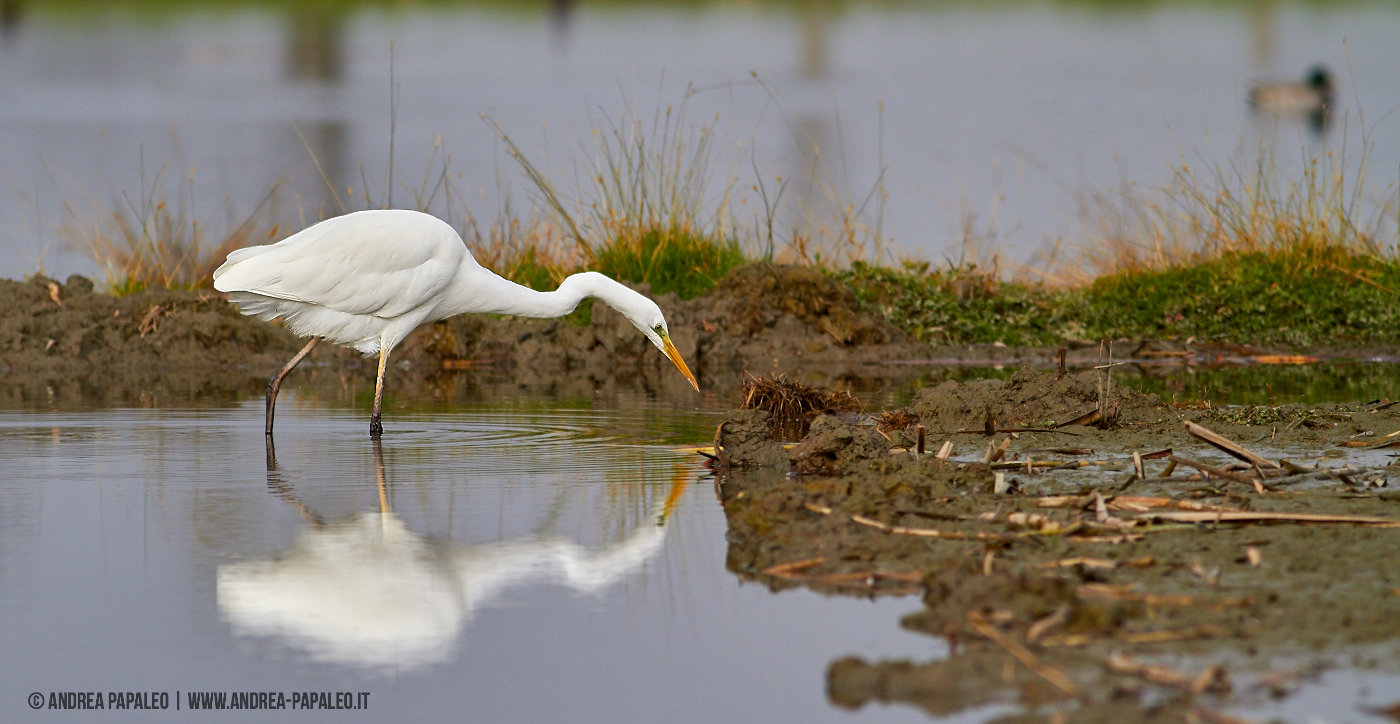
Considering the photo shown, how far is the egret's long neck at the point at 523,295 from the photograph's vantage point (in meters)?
9.22

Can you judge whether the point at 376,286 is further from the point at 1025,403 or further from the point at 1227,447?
the point at 1227,447

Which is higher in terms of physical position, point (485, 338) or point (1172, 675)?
point (485, 338)

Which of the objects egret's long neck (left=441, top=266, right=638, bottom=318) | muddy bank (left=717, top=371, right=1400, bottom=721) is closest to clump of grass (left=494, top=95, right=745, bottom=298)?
egret's long neck (left=441, top=266, right=638, bottom=318)

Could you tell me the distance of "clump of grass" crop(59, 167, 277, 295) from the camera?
49.5 feet

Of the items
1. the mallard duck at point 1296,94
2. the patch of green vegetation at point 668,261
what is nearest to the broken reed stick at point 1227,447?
the patch of green vegetation at point 668,261

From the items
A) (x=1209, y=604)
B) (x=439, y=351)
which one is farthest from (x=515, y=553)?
(x=439, y=351)

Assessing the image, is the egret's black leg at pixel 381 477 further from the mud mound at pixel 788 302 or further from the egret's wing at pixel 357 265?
the mud mound at pixel 788 302

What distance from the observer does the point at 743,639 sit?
429cm

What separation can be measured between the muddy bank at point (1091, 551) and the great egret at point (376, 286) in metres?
2.34

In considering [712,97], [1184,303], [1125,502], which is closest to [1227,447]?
[1125,502]

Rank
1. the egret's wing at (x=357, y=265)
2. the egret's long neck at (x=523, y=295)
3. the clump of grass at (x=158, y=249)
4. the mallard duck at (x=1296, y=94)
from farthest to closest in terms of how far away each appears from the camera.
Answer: the mallard duck at (x=1296, y=94), the clump of grass at (x=158, y=249), the egret's long neck at (x=523, y=295), the egret's wing at (x=357, y=265)

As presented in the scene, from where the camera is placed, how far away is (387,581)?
4.93m

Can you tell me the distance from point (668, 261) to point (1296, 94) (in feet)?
86.7

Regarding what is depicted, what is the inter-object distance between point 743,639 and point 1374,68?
140 ft
